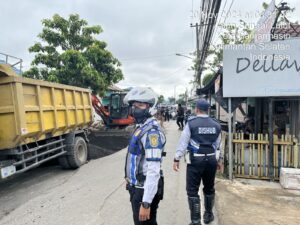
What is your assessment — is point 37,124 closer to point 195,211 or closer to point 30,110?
point 30,110

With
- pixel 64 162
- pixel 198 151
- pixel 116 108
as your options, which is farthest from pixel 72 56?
pixel 198 151

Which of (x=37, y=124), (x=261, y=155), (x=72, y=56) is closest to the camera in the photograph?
(x=37, y=124)

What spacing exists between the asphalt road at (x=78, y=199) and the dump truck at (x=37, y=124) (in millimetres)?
553

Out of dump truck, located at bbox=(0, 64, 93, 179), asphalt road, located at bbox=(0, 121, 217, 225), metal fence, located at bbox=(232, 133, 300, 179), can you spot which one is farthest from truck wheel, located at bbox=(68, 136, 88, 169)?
metal fence, located at bbox=(232, 133, 300, 179)

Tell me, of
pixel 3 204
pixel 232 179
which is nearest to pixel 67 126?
pixel 3 204

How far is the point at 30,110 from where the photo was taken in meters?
6.34

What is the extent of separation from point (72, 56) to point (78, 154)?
26.9ft

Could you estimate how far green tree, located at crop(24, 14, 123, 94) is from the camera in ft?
51.9

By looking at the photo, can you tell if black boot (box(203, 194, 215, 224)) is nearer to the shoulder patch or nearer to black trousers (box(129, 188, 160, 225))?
black trousers (box(129, 188, 160, 225))

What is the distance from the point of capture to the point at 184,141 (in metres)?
4.46

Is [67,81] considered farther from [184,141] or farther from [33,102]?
[184,141]

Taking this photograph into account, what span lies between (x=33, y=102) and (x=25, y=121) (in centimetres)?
64

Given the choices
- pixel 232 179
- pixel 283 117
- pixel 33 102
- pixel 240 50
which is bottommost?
pixel 232 179

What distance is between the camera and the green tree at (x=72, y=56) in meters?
15.8
